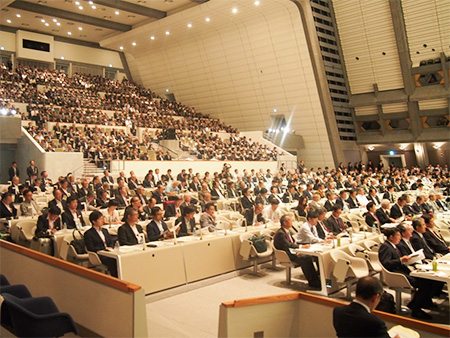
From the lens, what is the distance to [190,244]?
6961 millimetres

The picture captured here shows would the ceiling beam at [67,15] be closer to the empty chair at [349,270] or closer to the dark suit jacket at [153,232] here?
the dark suit jacket at [153,232]

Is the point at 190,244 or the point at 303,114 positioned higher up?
the point at 303,114

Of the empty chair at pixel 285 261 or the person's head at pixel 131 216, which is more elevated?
the person's head at pixel 131 216

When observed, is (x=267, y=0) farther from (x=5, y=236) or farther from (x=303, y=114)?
(x=5, y=236)

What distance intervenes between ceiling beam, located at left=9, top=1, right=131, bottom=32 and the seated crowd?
13.6 feet

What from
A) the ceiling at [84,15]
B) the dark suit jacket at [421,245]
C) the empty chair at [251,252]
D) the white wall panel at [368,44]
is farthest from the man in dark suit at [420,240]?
the ceiling at [84,15]

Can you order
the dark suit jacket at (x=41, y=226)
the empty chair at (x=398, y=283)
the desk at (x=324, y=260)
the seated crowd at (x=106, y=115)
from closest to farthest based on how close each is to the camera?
the empty chair at (x=398, y=283) < the desk at (x=324, y=260) < the dark suit jacket at (x=41, y=226) < the seated crowd at (x=106, y=115)

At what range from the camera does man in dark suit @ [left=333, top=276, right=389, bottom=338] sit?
3248mm

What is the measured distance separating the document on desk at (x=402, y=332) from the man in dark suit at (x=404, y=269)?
2529 mm

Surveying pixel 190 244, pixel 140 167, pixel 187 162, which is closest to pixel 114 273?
pixel 190 244

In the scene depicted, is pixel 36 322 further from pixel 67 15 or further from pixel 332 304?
pixel 67 15

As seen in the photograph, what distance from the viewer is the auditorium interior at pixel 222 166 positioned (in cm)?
505

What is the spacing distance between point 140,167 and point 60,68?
20768 mm

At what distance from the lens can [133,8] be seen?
26.0 metres
